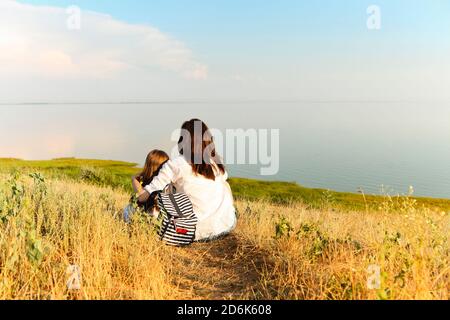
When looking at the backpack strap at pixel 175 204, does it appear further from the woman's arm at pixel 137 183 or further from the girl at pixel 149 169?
the woman's arm at pixel 137 183

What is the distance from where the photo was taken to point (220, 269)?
596cm

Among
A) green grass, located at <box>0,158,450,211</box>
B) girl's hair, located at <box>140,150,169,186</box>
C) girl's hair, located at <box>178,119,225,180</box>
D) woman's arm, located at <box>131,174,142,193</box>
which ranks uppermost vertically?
girl's hair, located at <box>178,119,225,180</box>

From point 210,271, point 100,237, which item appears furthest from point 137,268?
point 210,271

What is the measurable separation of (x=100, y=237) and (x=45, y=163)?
2394 centimetres

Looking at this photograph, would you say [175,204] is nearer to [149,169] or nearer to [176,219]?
[176,219]

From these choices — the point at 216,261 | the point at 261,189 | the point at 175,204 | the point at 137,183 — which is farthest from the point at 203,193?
the point at 261,189

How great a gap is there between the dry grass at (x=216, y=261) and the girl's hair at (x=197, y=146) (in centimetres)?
110

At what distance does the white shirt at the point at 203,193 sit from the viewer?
6.72m

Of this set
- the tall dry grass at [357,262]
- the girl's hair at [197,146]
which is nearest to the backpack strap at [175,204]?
the girl's hair at [197,146]

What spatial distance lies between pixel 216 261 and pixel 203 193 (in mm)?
1042

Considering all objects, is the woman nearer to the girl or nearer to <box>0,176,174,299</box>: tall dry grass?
the girl

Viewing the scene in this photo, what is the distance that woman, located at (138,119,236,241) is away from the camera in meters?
6.67

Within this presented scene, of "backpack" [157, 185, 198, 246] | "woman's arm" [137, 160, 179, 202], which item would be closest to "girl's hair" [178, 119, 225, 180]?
"woman's arm" [137, 160, 179, 202]

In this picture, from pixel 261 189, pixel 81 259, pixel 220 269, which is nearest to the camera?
pixel 81 259
